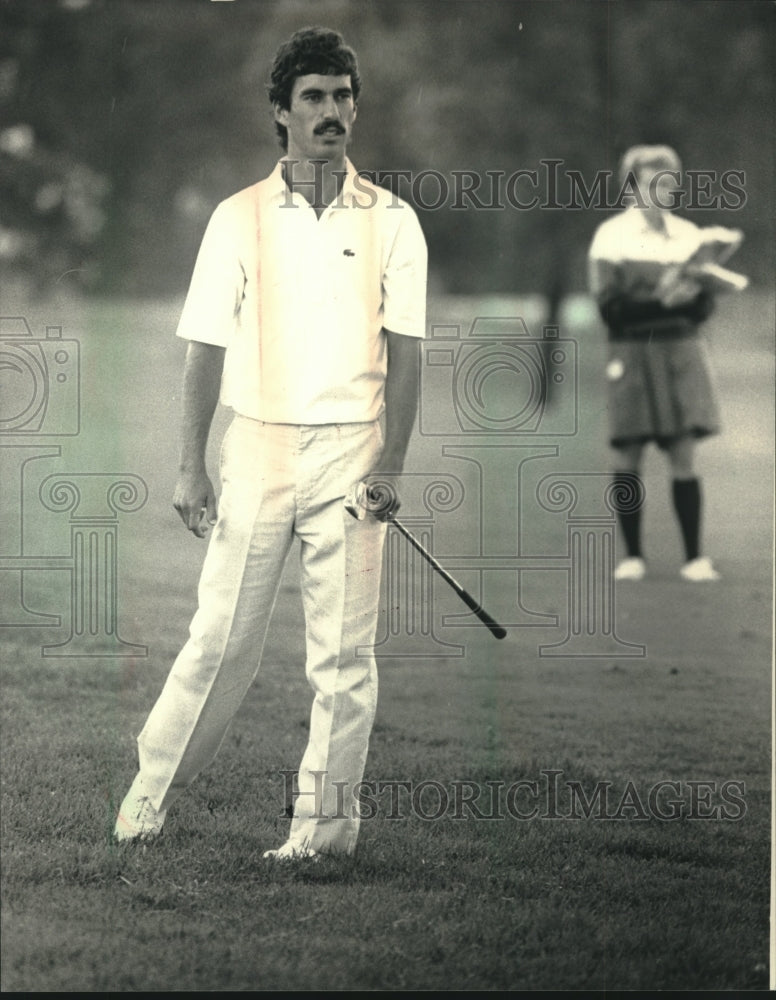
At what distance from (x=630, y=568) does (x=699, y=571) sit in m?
0.22

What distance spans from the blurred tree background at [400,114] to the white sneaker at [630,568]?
813 millimetres

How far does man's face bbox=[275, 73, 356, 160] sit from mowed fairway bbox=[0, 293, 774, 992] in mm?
592

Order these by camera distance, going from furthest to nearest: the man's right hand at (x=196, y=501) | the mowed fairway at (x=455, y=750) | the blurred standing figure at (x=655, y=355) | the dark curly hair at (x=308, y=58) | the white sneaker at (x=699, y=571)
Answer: the white sneaker at (x=699, y=571) < the blurred standing figure at (x=655, y=355) < the man's right hand at (x=196, y=501) < the dark curly hair at (x=308, y=58) < the mowed fairway at (x=455, y=750)

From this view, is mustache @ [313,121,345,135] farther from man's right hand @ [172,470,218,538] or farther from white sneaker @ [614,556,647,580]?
white sneaker @ [614,556,647,580]

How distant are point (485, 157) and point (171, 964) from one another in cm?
237

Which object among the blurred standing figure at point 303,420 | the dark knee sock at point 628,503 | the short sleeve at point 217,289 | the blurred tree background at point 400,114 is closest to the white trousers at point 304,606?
the blurred standing figure at point 303,420

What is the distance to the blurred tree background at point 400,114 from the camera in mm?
4656

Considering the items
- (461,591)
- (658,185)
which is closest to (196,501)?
(461,591)

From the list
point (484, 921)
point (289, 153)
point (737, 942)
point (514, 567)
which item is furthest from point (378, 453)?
point (737, 942)

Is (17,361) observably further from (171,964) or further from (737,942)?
(737,942)

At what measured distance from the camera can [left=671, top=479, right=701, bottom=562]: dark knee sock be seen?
4.89 metres

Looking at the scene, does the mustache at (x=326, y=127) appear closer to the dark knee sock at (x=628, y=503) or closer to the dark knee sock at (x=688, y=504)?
the dark knee sock at (x=628, y=503)

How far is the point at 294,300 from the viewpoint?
15.2 ft

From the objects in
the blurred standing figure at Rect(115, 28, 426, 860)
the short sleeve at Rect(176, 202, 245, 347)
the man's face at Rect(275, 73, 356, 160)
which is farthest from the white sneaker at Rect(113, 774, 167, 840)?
the man's face at Rect(275, 73, 356, 160)
